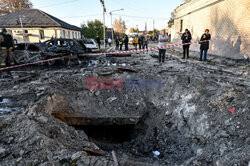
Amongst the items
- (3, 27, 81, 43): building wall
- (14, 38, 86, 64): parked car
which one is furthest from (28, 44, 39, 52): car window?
(3, 27, 81, 43): building wall

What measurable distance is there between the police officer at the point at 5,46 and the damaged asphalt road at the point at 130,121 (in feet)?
10.4

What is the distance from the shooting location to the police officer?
7573 mm

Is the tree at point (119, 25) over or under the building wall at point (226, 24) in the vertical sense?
over

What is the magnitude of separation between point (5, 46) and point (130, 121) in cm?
741

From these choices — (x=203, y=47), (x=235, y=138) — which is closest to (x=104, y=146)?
(x=235, y=138)

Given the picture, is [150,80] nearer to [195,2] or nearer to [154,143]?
[154,143]

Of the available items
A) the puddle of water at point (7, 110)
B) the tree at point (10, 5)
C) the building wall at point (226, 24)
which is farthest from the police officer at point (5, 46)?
the tree at point (10, 5)

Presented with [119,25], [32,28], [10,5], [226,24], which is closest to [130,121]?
[226,24]

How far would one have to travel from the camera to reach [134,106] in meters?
5.16

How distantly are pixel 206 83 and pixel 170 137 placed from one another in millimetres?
1835

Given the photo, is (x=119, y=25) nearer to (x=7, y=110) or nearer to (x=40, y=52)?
(x=40, y=52)

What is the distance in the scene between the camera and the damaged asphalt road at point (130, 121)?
92.0 inches

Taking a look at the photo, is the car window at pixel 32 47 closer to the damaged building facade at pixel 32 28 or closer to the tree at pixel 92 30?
the damaged building facade at pixel 32 28

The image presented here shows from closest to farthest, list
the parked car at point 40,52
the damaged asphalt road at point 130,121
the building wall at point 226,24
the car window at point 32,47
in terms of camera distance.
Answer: the damaged asphalt road at point 130,121 < the building wall at point 226,24 < the parked car at point 40,52 < the car window at point 32,47
